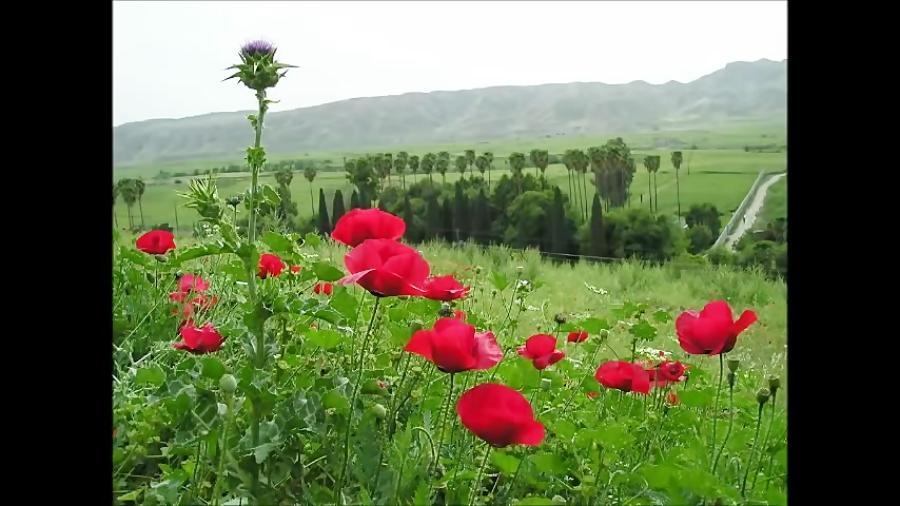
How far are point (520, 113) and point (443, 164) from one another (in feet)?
8.11

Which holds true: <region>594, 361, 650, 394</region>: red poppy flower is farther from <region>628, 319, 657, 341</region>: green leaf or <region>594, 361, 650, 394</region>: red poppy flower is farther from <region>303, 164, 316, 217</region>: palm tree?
<region>303, 164, 316, 217</region>: palm tree

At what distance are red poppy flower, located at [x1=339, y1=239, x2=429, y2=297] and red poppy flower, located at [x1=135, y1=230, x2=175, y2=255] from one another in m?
0.72

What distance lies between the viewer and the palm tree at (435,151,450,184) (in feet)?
24.3

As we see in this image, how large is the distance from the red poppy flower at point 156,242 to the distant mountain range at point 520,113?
3.81m

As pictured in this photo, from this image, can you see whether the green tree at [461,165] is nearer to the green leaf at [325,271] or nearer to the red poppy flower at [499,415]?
the green leaf at [325,271]

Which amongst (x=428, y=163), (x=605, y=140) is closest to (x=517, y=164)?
(x=428, y=163)

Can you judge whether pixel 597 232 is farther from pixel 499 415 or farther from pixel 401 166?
pixel 499 415

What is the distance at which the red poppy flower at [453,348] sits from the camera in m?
0.64

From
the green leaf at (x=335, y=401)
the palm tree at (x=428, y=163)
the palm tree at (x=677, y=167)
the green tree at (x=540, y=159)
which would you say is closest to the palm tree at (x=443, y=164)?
the palm tree at (x=428, y=163)

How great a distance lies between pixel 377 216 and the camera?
0.84m

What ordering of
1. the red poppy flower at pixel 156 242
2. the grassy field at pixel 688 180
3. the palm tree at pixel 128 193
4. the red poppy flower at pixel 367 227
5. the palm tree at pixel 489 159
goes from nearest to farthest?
the red poppy flower at pixel 367 227 < the red poppy flower at pixel 156 242 < the palm tree at pixel 128 193 < the grassy field at pixel 688 180 < the palm tree at pixel 489 159
